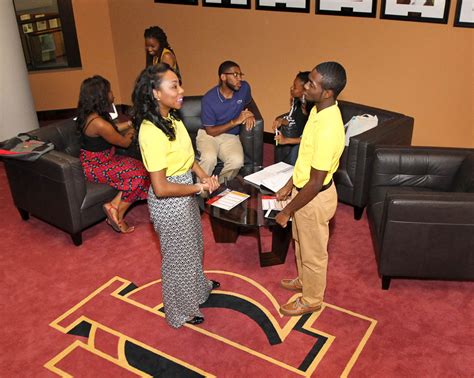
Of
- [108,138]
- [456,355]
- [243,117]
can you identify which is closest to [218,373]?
[456,355]

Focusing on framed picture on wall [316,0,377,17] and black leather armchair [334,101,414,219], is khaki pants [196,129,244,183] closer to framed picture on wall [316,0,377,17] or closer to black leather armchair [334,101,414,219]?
black leather armchair [334,101,414,219]

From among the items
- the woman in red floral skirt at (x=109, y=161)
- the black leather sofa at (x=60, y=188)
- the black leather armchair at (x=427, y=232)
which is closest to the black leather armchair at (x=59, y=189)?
the black leather sofa at (x=60, y=188)

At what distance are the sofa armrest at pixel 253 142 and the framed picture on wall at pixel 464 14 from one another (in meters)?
2.18

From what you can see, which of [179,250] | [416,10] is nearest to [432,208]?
[179,250]

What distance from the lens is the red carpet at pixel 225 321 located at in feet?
10.9

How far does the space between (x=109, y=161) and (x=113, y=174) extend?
0.15 metres

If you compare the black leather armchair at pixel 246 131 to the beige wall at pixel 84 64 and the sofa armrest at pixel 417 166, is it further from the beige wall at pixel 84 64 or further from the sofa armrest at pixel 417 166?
the beige wall at pixel 84 64

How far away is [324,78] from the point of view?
2.98 m

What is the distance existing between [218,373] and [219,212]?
1224 millimetres

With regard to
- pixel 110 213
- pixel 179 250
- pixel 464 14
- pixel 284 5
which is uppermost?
pixel 284 5

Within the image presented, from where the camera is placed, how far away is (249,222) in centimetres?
383

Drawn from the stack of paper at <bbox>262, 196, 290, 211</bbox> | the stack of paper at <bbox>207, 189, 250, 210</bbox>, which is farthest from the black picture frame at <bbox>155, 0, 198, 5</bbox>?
the stack of paper at <bbox>262, 196, 290, 211</bbox>

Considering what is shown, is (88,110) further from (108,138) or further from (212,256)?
(212,256)

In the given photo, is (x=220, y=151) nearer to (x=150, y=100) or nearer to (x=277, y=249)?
(x=277, y=249)
